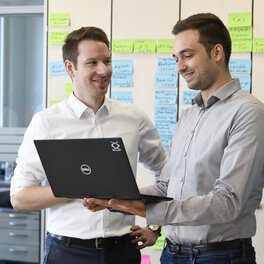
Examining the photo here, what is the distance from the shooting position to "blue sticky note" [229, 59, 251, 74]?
2896 mm

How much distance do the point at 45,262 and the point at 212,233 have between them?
655 millimetres

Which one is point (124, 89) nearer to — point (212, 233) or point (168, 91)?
point (168, 91)

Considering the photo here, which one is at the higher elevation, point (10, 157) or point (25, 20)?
point (25, 20)

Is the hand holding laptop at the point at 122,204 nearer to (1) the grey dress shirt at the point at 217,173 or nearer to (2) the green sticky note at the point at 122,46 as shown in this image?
(1) the grey dress shirt at the point at 217,173

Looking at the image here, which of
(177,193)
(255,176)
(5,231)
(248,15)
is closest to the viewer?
(255,176)

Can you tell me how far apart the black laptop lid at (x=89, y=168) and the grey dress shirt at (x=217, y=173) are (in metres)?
0.15

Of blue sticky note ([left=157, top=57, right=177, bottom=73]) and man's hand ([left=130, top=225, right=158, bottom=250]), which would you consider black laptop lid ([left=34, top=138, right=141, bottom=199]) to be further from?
blue sticky note ([left=157, top=57, right=177, bottom=73])

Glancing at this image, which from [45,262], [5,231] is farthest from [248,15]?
Result: [5,231]

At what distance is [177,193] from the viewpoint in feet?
5.52

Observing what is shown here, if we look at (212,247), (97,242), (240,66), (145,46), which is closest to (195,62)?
(212,247)

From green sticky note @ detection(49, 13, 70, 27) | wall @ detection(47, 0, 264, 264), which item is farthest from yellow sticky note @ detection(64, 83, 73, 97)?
green sticky note @ detection(49, 13, 70, 27)

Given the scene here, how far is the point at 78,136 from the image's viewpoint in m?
1.94

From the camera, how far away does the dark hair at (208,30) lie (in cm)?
168

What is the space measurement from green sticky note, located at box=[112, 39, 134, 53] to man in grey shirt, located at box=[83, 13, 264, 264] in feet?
4.42
